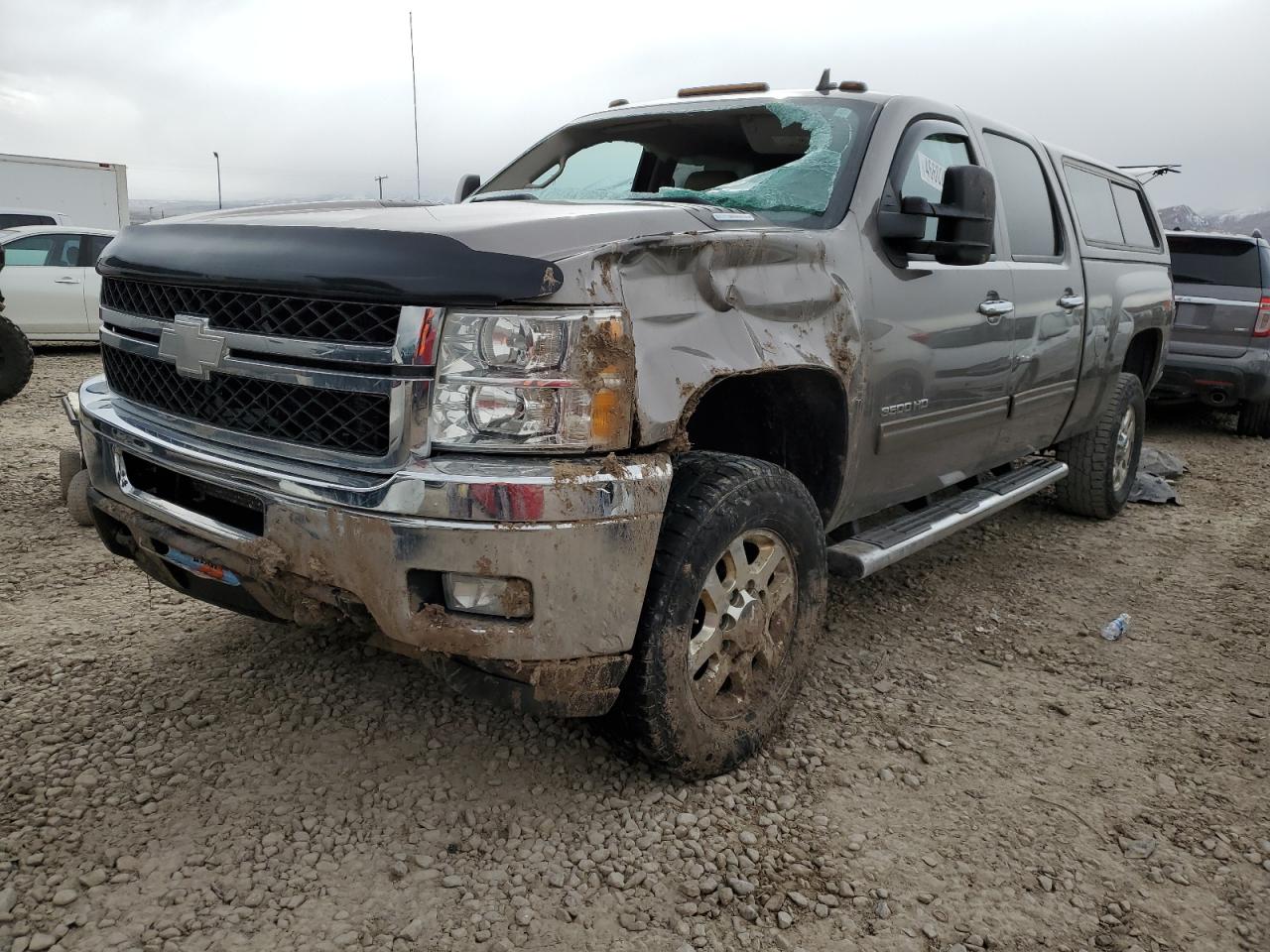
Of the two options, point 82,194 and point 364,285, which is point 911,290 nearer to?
point 364,285

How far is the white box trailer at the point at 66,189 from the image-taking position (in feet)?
52.6

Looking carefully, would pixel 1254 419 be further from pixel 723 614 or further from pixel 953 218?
pixel 723 614

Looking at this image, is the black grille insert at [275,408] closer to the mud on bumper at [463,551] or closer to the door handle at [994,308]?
the mud on bumper at [463,551]

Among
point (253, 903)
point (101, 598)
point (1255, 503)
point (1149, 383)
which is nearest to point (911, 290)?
point (253, 903)

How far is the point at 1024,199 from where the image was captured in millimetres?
3910

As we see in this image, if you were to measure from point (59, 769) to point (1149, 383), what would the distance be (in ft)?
18.2

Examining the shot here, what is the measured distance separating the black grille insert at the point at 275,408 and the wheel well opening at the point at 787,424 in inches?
37.5

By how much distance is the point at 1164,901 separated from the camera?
2129 mm

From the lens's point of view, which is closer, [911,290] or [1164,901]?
[1164,901]

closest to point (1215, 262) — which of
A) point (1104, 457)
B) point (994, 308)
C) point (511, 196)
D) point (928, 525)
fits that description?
→ point (1104, 457)

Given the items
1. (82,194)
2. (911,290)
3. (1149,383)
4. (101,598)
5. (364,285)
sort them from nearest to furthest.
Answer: (364,285) < (911,290) < (101,598) < (1149,383) < (82,194)

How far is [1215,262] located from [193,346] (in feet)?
26.5

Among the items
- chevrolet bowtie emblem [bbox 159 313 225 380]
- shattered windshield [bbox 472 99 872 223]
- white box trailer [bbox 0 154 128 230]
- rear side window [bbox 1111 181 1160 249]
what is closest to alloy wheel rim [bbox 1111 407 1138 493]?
rear side window [bbox 1111 181 1160 249]

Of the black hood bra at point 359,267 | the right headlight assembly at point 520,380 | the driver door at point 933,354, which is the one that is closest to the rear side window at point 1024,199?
the driver door at point 933,354
